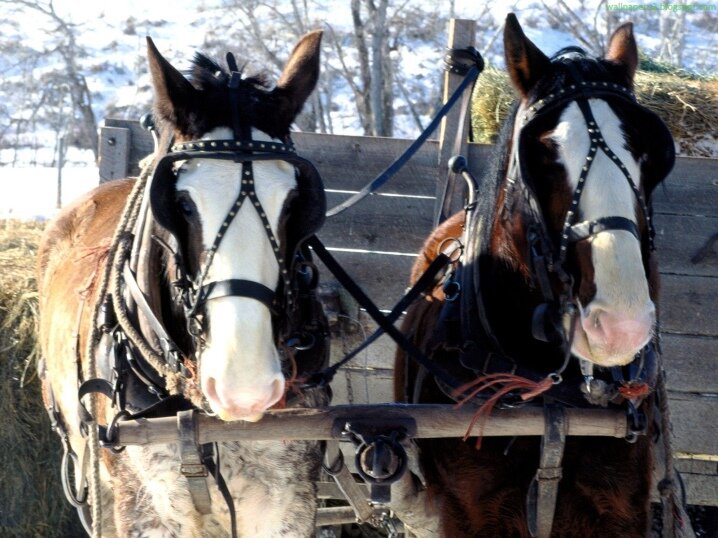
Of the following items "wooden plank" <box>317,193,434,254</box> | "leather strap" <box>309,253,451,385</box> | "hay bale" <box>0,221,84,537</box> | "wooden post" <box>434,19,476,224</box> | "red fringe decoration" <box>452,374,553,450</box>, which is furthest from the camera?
"hay bale" <box>0,221,84,537</box>

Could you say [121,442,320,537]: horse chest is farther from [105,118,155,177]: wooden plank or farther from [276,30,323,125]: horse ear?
[105,118,155,177]: wooden plank

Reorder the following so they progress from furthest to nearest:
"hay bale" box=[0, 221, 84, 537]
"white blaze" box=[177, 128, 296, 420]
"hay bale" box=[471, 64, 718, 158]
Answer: "hay bale" box=[0, 221, 84, 537]
"hay bale" box=[471, 64, 718, 158]
"white blaze" box=[177, 128, 296, 420]

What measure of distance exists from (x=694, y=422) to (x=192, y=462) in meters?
2.30

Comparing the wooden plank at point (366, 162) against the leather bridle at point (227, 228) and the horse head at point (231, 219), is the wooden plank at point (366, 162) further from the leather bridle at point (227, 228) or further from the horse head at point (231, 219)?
the leather bridle at point (227, 228)

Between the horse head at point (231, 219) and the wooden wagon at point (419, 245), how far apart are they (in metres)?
1.54

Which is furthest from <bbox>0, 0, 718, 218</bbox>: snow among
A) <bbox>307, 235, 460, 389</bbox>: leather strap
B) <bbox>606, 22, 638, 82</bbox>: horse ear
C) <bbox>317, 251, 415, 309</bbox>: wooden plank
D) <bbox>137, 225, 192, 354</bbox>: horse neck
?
<bbox>137, 225, 192, 354</bbox>: horse neck

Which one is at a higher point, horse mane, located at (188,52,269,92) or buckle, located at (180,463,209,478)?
horse mane, located at (188,52,269,92)

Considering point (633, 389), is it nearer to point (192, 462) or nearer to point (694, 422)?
point (192, 462)

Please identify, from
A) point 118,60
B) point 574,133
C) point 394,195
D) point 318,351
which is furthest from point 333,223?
point 118,60

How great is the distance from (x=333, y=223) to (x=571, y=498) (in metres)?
1.82

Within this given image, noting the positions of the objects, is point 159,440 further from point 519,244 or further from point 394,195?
point 394,195

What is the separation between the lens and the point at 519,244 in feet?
9.47

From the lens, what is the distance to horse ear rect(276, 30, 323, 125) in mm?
2814

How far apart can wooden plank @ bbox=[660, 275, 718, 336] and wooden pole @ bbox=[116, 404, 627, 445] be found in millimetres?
1374
